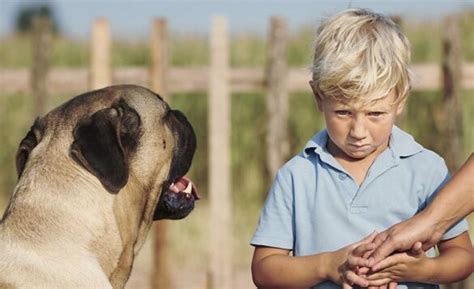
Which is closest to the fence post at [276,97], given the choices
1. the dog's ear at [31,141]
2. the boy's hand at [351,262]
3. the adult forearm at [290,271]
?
the dog's ear at [31,141]

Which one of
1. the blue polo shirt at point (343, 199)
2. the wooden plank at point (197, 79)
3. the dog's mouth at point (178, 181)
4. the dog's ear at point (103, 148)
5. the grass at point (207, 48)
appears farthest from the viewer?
the grass at point (207, 48)

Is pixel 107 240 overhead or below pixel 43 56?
overhead

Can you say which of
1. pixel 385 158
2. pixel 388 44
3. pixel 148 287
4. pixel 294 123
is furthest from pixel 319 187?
pixel 294 123

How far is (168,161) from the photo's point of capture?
495cm

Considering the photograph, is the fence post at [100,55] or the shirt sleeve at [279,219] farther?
the fence post at [100,55]

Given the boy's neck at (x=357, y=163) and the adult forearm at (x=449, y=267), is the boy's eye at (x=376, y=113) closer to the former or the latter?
the boy's neck at (x=357, y=163)

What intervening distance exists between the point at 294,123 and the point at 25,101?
12.8 ft

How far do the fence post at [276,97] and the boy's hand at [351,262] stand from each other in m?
5.62

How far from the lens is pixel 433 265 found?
14.1 feet

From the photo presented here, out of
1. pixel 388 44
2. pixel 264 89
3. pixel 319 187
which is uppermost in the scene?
pixel 388 44

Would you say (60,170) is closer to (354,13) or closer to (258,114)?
(354,13)

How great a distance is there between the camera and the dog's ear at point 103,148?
4.52 metres

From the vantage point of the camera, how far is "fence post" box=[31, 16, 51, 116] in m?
10.8

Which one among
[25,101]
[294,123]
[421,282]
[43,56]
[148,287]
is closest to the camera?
[421,282]
